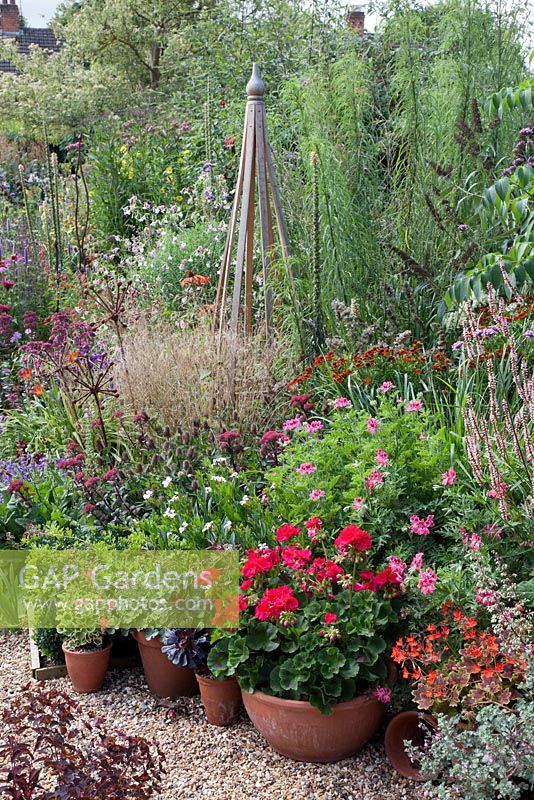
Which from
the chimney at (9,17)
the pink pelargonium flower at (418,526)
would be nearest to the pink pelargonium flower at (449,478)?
the pink pelargonium flower at (418,526)

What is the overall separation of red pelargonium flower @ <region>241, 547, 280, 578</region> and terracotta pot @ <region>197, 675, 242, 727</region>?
0.40 meters

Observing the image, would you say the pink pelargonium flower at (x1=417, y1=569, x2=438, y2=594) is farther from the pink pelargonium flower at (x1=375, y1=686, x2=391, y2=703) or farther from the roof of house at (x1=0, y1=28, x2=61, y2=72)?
the roof of house at (x1=0, y1=28, x2=61, y2=72)

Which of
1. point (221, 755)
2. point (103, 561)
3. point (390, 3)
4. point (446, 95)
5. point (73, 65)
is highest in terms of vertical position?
point (73, 65)

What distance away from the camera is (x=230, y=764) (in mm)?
2760

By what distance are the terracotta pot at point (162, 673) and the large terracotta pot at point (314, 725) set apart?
43cm

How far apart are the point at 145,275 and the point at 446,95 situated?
2.75 meters

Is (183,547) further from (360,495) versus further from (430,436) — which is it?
(430,436)

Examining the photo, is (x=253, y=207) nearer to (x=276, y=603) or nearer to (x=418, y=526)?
(x=418, y=526)

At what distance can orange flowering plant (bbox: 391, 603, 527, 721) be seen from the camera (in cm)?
240

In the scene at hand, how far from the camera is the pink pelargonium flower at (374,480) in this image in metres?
2.87

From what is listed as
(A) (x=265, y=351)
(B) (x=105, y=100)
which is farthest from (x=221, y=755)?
(B) (x=105, y=100)

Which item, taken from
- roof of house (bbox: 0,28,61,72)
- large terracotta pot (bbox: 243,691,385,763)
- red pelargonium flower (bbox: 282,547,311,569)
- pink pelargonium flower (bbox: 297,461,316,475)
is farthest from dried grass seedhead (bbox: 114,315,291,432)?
roof of house (bbox: 0,28,61,72)

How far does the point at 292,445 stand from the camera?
3.71 meters

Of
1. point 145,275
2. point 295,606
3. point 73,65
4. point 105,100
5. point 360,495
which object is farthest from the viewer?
point 73,65
